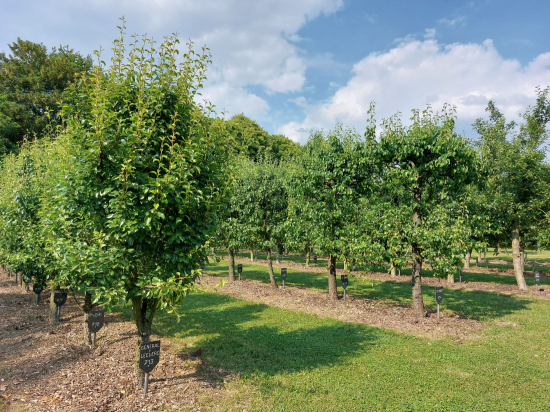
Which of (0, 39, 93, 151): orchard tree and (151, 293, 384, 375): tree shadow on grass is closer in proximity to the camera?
(151, 293, 384, 375): tree shadow on grass

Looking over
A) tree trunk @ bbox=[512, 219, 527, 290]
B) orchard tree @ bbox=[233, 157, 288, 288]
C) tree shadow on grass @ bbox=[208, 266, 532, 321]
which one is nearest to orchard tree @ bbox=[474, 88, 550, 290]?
tree trunk @ bbox=[512, 219, 527, 290]

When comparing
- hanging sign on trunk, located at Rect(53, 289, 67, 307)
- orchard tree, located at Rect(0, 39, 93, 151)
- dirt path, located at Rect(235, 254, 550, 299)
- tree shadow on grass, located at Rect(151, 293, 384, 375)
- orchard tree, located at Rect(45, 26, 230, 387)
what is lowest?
dirt path, located at Rect(235, 254, 550, 299)

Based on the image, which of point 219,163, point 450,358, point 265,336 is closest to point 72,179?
point 219,163

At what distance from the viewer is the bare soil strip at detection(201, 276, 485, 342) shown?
10.5 metres

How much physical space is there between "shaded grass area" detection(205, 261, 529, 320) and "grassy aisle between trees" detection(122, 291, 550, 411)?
1.64 meters

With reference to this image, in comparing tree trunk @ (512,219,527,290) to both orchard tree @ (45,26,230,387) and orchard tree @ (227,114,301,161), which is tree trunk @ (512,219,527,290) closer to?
orchard tree @ (45,26,230,387)

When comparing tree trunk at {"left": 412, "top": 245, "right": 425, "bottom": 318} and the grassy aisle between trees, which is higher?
tree trunk at {"left": 412, "top": 245, "right": 425, "bottom": 318}

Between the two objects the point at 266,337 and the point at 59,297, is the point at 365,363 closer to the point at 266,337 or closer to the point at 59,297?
the point at 266,337

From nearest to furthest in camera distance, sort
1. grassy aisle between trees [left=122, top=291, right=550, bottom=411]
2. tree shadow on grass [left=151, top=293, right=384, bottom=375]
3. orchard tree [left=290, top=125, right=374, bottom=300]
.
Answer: grassy aisle between trees [left=122, top=291, right=550, bottom=411] → tree shadow on grass [left=151, top=293, right=384, bottom=375] → orchard tree [left=290, top=125, right=374, bottom=300]

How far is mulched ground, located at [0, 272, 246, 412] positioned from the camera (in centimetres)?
569

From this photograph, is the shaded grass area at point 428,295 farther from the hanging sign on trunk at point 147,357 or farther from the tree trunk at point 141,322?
the hanging sign on trunk at point 147,357

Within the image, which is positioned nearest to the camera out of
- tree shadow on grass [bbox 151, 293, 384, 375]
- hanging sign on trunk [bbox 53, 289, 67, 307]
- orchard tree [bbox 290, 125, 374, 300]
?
tree shadow on grass [bbox 151, 293, 384, 375]

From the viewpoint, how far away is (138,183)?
5.36 metres

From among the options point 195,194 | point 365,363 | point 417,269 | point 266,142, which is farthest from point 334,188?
point 266,142
